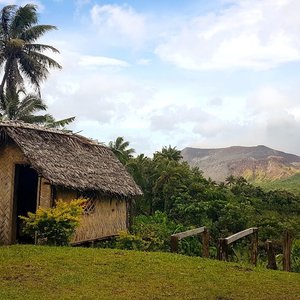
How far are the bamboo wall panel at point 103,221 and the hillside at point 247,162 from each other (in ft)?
172

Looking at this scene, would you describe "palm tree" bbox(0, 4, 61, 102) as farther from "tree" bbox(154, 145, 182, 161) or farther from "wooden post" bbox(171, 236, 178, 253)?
"wooden post" bbox(171, 236, 178, 253)

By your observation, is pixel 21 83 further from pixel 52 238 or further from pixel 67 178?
pixel 52 238

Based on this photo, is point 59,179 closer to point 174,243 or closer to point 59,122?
point 174,243

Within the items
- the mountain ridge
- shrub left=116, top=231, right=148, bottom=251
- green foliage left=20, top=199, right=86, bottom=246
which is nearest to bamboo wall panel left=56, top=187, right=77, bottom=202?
green foliage left=20, top=199, right=86, bottom=246

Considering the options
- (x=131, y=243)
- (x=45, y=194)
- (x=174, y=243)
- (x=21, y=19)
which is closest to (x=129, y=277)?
(x=174, y=243)

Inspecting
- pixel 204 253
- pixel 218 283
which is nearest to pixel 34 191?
pixel 204 253

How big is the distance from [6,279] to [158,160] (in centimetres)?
2215

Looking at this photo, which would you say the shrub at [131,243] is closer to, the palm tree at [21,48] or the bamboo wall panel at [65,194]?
the bamboo wall panel at [65,194]

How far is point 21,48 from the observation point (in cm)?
2948

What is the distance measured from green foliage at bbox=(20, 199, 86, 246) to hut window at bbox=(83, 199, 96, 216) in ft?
8.58

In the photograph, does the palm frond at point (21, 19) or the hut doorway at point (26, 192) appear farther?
the palm frond at point (21, 19)

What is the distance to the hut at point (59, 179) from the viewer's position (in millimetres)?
15219

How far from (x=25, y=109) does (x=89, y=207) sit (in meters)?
12.4

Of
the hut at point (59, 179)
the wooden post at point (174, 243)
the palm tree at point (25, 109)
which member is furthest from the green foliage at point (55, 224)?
the palm tree at point (25, 109)
